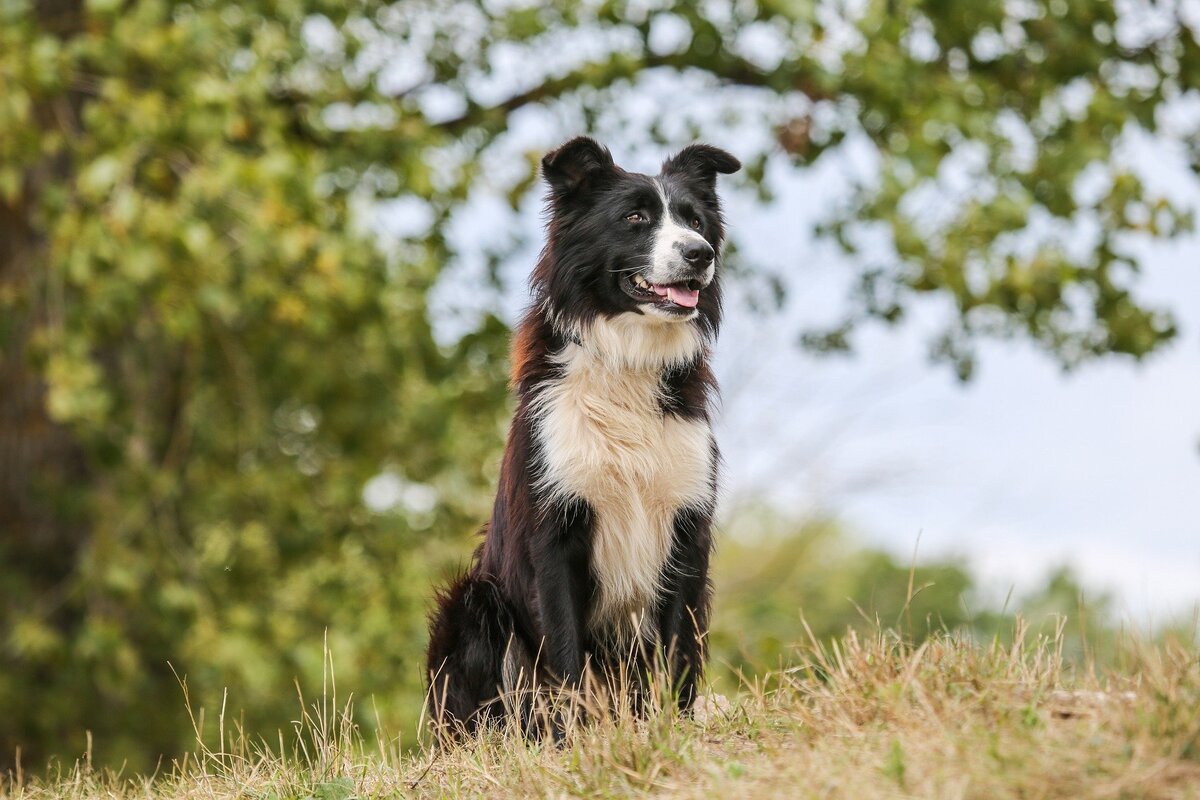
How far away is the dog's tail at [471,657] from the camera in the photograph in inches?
195

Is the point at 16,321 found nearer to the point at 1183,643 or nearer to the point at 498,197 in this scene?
the point at 498,197

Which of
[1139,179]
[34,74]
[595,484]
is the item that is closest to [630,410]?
[595,484]

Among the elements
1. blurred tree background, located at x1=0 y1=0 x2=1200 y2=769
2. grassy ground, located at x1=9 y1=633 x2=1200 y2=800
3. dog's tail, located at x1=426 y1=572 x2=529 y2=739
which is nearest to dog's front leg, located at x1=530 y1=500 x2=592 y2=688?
dog's tail, located at x1=426 y1=572 x2=529 y2=739

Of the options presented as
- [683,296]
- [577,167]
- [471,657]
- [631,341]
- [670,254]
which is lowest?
[471,657]

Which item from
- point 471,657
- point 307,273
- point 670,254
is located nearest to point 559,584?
point 471,657

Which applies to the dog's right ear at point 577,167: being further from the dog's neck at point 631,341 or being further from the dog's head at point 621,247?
the dog's neck at point 631,341

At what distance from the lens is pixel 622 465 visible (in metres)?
4.77

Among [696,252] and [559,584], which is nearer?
[559,584]

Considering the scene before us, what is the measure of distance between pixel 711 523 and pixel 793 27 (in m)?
5.51

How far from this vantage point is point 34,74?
25.6ft

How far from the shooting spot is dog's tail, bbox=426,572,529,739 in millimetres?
4948

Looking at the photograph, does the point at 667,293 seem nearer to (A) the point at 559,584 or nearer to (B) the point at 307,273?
(A) the point at 559,584

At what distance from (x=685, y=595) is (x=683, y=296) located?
110 centimetres

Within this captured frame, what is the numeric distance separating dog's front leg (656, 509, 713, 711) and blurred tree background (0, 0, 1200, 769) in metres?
3.81
